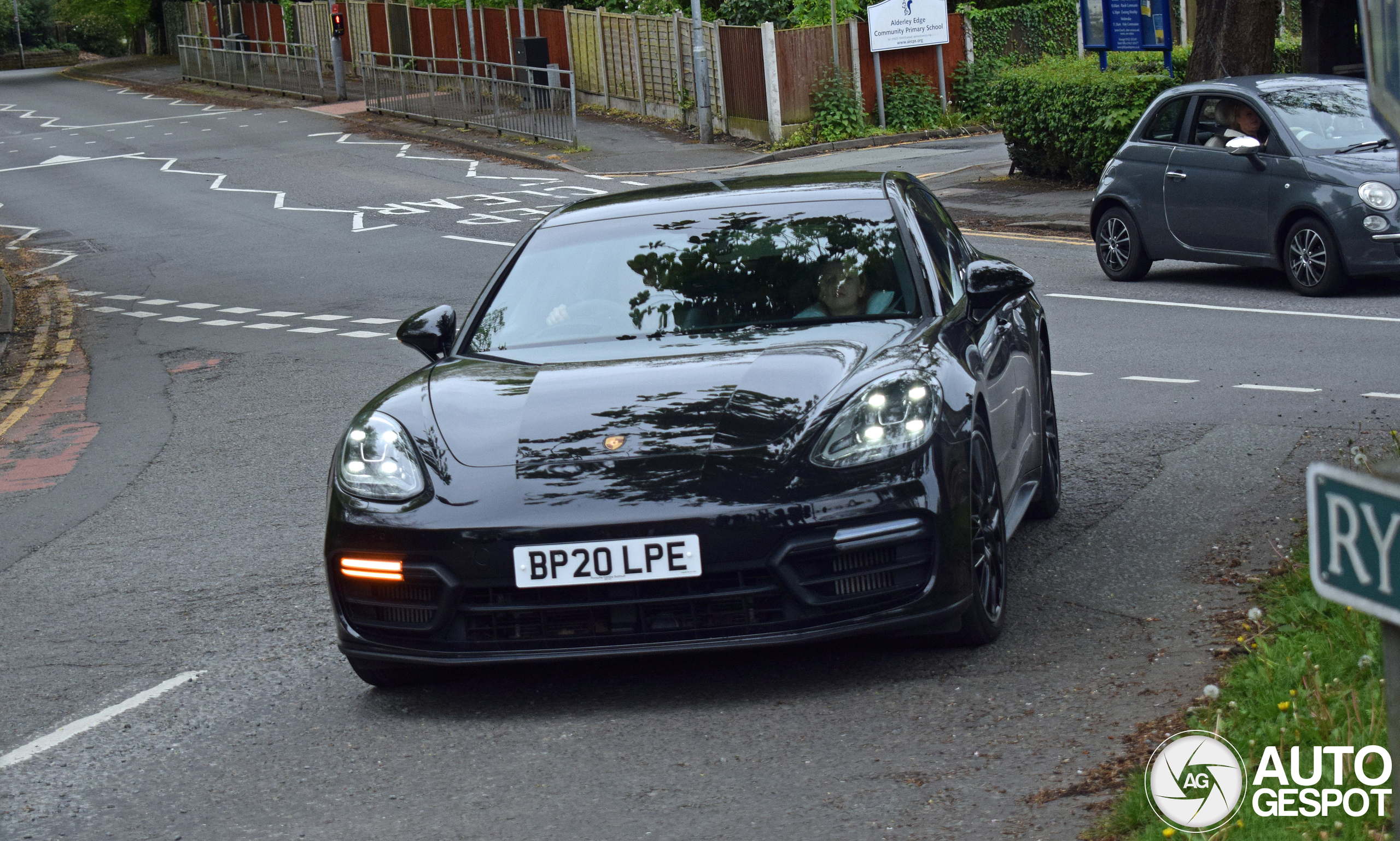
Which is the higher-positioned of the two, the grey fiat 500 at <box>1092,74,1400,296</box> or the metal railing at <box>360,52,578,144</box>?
the metal railing at <box>360,52,578,144</box>

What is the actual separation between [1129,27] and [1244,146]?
10.7 m

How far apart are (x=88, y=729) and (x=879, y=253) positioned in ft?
9.70

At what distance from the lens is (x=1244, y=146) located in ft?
41.7

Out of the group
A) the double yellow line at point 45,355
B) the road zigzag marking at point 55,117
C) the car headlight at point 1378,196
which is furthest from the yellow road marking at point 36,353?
the road zigzag marking at point 55,117

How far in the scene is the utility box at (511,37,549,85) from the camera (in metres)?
35.3

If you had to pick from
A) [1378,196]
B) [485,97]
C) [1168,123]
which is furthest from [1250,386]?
[485,97]

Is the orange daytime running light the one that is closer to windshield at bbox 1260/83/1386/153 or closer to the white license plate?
the white license plate

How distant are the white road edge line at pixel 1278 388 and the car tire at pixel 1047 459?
273 centimetres

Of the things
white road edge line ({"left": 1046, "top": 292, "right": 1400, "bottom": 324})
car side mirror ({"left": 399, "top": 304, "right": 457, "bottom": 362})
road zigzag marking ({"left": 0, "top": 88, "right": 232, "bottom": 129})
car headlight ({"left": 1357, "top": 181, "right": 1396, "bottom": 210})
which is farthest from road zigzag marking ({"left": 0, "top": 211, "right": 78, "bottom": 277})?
road zigzag marking ({"left": 0, "top": 88, "right": 232, "bottom": 129})

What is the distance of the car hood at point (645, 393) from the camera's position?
4805 mm

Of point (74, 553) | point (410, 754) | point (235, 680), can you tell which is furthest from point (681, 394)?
point (74, 553)

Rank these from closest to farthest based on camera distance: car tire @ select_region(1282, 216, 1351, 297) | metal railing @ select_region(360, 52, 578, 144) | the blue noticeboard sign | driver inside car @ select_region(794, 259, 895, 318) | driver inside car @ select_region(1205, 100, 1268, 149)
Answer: driver inside car @ select_region(794, 259, 895, 318) < car tire @ select_region(1282, 216, 1351, 297) < driver inside car @ select_region(1205, 100, 1268, 149) < the blue noticeboard sign < metal railing @ select_region(360, 52, 578, 144)

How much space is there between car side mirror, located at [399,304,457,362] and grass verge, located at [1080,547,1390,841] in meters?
2.87

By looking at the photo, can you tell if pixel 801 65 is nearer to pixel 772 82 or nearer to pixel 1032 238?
pixel 772 82
